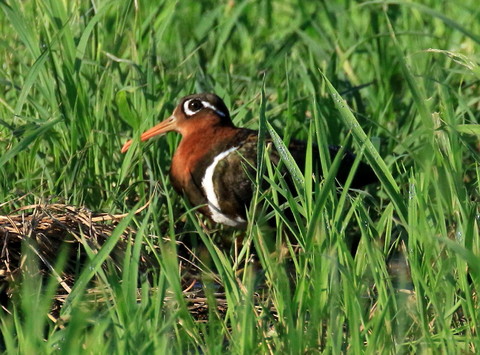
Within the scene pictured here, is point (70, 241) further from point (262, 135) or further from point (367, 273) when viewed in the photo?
point (367, 273)

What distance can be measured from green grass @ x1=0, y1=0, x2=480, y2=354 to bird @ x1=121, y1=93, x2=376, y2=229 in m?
0.10

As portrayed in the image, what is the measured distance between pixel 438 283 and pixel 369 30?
9.26 feet

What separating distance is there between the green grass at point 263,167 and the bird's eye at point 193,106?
4.5 inches

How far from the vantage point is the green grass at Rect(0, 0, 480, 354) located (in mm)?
2576

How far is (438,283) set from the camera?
2.72m

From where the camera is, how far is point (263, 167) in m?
3.39

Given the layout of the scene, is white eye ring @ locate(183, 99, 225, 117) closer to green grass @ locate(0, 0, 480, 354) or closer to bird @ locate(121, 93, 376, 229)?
bird @ locate(121, 93, 376, 229)

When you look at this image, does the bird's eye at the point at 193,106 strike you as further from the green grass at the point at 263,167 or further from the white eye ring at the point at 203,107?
the green grass at the point at 263,167

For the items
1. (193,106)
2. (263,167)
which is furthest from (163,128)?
(263,167)

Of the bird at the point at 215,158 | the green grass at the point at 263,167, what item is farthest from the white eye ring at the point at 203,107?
the green grass at the point at 263,167

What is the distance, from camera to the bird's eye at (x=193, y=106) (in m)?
4.30

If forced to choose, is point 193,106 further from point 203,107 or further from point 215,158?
point 215,158

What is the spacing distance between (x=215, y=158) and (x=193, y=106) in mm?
255

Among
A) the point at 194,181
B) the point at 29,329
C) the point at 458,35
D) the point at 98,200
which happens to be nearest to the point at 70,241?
the point at 98,200
